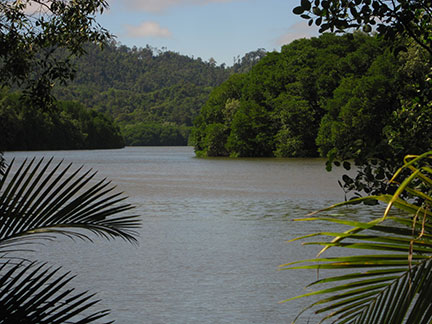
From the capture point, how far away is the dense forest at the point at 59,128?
3337 inches

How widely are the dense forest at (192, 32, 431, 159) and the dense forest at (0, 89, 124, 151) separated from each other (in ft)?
63.2

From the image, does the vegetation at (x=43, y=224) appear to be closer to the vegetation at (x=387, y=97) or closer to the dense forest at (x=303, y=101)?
the vegetation at (x=387, y=97)

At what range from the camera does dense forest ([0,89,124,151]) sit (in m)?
84.8

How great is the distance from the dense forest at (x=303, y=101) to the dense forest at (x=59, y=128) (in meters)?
19.3

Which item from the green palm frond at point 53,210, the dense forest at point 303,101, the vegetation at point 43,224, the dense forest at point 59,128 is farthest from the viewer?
the dense forest at point 59,128

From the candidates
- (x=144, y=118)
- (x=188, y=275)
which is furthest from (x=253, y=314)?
(x=144, y=118)

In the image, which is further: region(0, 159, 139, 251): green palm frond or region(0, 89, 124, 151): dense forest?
region(0, 89, 124, 151): dense forest

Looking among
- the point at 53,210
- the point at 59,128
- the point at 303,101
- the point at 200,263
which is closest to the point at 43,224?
the point at 53,210

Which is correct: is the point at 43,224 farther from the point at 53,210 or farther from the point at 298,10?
the point at 298,10

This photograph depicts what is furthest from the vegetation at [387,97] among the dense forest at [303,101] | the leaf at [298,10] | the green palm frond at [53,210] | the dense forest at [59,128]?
the dense forest at [59,128]

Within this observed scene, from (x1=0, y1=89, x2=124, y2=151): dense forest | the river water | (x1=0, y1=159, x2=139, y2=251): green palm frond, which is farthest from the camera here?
(x1=0, y1=89, x2=124, y2=151): dense forest

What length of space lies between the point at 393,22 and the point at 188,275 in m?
4.71

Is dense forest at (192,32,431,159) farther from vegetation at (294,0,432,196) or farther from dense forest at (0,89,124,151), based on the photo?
vegetation at (294,0,432,196)

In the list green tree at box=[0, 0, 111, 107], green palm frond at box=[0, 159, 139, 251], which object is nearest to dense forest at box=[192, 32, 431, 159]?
green tree at box=[0, 0, 111, 107]
